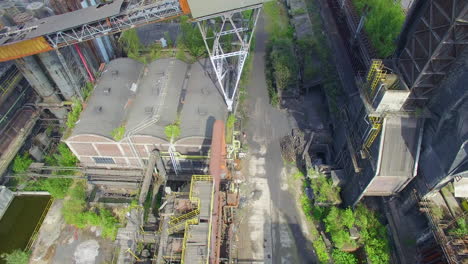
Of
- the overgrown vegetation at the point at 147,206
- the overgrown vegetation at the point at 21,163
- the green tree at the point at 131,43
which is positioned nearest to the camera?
the overgrown vegetation at the point at 147,206

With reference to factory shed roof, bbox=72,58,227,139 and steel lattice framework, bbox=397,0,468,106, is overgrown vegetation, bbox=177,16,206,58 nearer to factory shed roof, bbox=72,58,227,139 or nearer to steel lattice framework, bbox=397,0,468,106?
factory shed roof, bbox=72,58,227,139

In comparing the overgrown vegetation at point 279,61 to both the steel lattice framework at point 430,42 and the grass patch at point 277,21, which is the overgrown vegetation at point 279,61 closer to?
the grass patch at point 277,21

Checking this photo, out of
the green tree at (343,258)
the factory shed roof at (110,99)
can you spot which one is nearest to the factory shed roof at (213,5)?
the factory shed roof at (110,99)

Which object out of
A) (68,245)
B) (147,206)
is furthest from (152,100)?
(68,245)

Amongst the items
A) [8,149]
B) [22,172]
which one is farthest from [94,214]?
[8,149]

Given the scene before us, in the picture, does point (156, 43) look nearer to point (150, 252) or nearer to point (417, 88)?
point (150, 252)

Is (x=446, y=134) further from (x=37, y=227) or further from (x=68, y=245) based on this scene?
Answer: (x=37, y=227)
